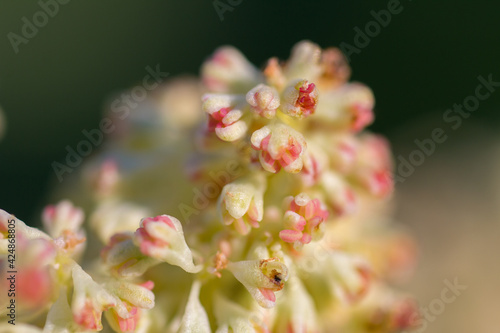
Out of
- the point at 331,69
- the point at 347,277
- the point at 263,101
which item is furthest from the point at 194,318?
the point at 331,69

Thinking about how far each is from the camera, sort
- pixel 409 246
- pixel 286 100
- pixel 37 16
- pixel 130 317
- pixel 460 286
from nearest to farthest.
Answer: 1. pixel 130 317
2. pixel 286 100
3. pixel 409 246
4. pixel 460 286
5. pixel 37 16

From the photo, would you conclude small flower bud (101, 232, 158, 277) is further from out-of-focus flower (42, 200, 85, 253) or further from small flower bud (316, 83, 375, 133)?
small flower bud (316, 83, 375, 133)

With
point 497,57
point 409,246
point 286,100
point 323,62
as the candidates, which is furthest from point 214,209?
point 497,57

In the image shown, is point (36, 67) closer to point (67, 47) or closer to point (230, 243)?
point (67, 47)

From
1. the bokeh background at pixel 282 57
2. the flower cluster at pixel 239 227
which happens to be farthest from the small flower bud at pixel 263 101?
the bokeh background at pixel 282 57

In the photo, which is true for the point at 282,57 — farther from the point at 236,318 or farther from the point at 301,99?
the point at 236,318

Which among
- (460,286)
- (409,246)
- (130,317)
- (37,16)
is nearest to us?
(130,317)
